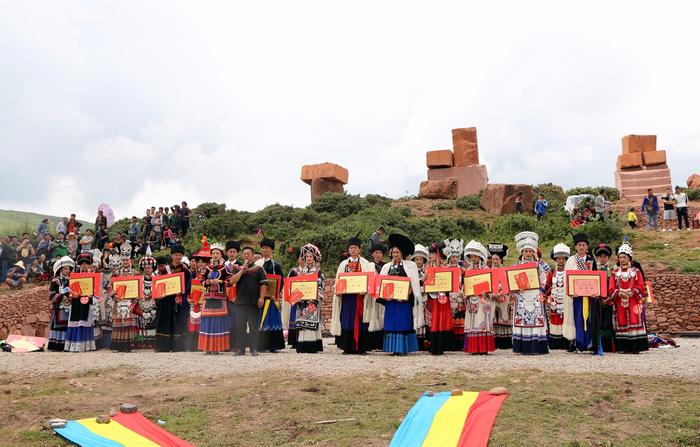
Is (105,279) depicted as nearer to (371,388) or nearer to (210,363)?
(210,363)

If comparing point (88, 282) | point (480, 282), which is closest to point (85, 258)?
point (88, 282)

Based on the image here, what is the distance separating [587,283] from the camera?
459 inches

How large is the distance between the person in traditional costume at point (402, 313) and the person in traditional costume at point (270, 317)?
1.89 meters

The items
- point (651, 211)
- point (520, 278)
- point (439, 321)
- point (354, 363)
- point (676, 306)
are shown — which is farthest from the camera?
point (651, 211)

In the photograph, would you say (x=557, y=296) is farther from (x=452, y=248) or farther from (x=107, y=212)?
(x=107, y=212)

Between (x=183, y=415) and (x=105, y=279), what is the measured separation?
7.15m

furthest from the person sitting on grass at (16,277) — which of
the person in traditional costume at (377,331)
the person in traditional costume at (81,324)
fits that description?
the person in traditional costume at (377,331)

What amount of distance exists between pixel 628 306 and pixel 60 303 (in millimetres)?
9915

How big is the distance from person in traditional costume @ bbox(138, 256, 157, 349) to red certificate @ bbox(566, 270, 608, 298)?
23.9 feet

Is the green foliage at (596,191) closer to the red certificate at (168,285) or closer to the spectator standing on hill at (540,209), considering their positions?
the spectator standing on hill at (540,209)

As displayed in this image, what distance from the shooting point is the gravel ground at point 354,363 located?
31.5 feet

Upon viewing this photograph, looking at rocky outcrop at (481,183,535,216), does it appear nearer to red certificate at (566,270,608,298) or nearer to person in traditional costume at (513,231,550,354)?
person in traditional costume at (513,231,550,354)

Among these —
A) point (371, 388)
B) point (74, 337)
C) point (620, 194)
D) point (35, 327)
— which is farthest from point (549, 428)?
point (620, 194)

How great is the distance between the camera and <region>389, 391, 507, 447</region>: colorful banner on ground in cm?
657
